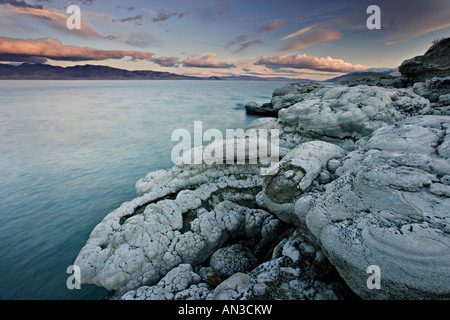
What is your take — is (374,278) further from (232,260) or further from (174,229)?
(174,229)

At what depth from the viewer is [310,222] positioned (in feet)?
12.3

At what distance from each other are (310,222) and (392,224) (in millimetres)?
1170

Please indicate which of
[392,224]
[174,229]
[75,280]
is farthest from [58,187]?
[392,224]

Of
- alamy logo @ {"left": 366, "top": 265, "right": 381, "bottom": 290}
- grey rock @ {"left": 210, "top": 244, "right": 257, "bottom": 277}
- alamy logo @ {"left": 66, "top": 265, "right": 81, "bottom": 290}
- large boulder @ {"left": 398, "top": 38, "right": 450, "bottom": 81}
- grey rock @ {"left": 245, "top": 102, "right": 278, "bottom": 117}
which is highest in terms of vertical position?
large boulder @ {"left": 398, "top": 38, "right": 450, "bottom": 81}

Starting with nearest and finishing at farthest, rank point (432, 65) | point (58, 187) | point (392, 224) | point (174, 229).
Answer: point (392, 224) → point (174, 229) → point (58, 187) → point (432, 65)

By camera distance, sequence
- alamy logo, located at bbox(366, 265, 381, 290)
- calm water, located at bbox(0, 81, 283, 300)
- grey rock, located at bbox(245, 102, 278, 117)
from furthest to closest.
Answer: grey rock, located at bbox(245, 102, 278, 117) < calm water, located at bbox(0, 81, 283, 300) < alamy logo, located at bbox(366, 265, 381, 290)

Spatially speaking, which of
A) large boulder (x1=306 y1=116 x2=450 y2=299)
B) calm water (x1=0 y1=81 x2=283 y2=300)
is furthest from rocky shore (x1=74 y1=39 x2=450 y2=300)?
calm water (x1=0 y1=81 x2=283 y2=300)

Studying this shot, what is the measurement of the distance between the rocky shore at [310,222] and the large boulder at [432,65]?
1743 cm

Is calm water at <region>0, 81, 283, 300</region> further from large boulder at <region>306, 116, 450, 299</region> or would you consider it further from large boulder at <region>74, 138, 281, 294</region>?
large boulder at <region>306, 116, 450, 299</region>

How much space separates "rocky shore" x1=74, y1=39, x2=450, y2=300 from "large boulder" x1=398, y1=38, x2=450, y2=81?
57.2ft

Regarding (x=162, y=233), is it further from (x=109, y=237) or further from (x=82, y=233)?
(x=82, y=233)

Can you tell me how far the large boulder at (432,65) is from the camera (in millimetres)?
20047

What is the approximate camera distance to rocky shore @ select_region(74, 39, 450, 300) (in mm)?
2789
